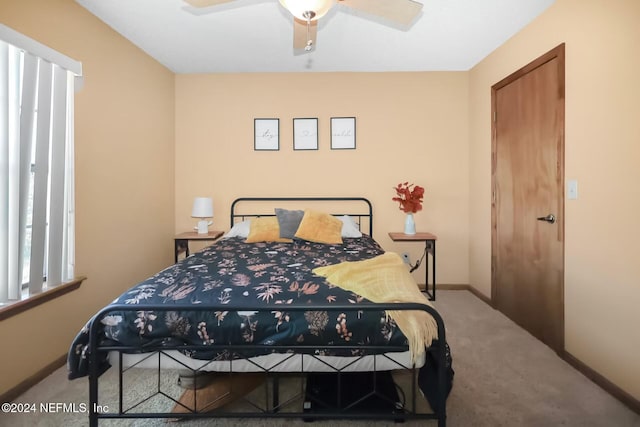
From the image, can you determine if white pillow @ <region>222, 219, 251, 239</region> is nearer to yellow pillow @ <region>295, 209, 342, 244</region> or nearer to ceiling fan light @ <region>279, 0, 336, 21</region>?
yellow pillow @ <region>295, 209, 342, 244</region>

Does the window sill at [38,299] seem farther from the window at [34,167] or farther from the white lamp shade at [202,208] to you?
the white lamp shade at [202,208]

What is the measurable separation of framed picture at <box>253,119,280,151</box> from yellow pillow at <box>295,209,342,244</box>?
102 centimetres

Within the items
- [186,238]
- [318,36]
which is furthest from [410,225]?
[186,238]

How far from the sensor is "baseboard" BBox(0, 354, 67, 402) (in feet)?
5.97

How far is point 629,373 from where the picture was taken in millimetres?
1789

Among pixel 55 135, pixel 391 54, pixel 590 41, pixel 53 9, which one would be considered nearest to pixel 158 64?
pixel 53 9

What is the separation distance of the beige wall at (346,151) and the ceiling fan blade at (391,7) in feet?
6.44

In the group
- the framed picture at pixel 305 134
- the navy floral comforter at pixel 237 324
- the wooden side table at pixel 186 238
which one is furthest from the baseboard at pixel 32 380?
the framed picture at pixel 305 134

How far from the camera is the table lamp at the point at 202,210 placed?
349 cm

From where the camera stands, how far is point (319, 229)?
3.09 meters

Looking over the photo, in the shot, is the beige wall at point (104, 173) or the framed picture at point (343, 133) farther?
the framed picture at point (343, 133)

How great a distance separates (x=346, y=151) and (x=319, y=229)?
1121 millimetres

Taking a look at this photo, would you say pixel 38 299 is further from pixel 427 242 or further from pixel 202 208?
pixel 427 242

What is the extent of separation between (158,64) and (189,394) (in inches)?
126
